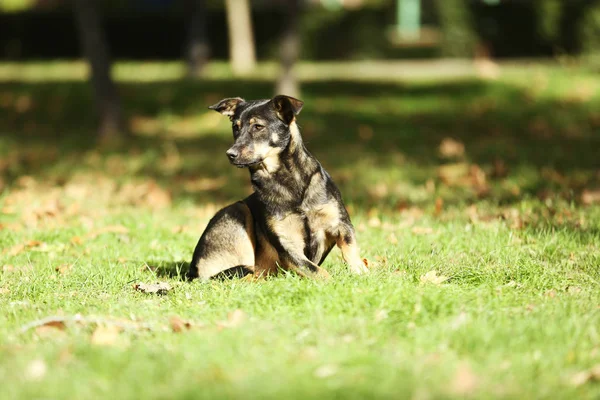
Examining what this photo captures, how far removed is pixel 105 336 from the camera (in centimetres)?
396

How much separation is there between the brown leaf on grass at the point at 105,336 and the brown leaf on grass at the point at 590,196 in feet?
18.1

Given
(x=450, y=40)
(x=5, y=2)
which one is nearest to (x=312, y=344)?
(x=450, y=40)

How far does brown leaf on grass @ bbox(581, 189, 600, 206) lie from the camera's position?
26.2ft

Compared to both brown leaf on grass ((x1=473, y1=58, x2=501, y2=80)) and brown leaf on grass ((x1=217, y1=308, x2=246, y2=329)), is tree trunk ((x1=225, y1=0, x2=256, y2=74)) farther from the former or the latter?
brown leaf on grass ((x1=217, y1=308, x2=246, y2=329))

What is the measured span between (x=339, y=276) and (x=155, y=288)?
125 cm

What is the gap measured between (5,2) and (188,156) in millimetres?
22485

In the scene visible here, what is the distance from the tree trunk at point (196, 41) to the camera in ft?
69.2

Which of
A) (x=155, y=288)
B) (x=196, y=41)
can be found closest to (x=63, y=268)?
(x=155, y=288)

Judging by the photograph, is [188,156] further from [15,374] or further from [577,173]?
[15,374]

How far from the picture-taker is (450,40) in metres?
25.1

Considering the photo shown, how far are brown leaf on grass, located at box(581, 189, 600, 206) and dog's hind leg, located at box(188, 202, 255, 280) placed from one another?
160 inches

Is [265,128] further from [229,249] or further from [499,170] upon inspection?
[499,170]

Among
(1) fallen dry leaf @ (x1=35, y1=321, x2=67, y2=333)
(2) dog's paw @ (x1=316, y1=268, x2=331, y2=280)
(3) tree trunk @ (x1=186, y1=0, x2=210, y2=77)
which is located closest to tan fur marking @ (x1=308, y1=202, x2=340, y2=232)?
(2) dog's paw @ (x1=316, y1=268, x2=331, y2=280)

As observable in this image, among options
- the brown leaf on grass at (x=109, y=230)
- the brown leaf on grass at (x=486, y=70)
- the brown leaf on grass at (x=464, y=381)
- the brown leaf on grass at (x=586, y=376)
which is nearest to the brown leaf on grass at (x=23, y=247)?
the brown leaf on grass at (x=109, y=230)
